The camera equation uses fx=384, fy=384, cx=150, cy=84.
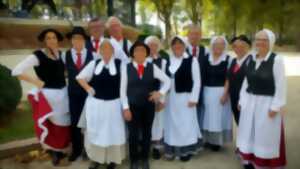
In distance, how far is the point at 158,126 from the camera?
16.3 feet

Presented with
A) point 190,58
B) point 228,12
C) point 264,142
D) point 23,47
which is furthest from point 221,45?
point 228,12

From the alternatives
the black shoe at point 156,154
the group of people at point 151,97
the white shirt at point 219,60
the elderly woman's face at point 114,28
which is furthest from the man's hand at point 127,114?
the white shirt at point 219,60

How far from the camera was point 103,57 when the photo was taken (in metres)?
4.46

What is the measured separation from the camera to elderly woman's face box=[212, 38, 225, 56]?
504cm

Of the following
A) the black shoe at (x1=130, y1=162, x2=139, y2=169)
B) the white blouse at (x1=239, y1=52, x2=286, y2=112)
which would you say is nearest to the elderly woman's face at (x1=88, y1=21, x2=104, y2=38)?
the black shoe at (x1=130, y1=162, x2=139, y2=169)

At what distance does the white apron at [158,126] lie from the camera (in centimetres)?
496

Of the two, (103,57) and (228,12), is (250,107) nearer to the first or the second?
(103,57)

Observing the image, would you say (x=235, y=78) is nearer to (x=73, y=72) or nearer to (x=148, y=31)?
(x=73, y=72)

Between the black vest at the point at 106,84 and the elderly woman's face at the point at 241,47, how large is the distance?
156cm

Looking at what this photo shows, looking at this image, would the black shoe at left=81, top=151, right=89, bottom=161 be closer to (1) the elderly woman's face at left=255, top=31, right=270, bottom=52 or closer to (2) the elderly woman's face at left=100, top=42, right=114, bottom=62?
(2) the elderly woman's face at left=100, top=42, right=114, bottom=62

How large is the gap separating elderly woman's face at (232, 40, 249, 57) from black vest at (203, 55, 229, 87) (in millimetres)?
259

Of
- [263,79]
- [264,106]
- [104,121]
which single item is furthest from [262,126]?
[104,121]

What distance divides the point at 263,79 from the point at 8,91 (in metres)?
4.05

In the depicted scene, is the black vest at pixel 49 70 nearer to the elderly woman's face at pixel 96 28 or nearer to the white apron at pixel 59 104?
the white apron at pixel 59 104
